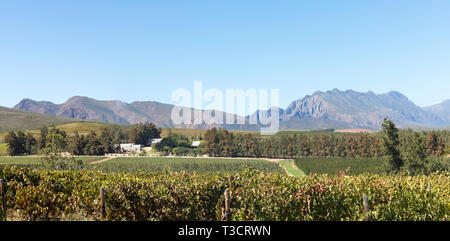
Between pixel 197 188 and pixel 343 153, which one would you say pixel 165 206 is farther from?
pixel 343 153

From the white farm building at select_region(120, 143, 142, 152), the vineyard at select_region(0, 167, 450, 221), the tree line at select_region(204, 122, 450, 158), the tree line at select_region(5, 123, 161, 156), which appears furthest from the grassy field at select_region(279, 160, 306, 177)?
the white farm building at select_region(120, 143, 142, 152)

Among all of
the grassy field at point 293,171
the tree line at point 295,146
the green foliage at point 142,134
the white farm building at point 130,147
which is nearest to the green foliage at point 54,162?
the grassy field at point 293,171

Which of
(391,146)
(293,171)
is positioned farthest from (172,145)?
(391,146)

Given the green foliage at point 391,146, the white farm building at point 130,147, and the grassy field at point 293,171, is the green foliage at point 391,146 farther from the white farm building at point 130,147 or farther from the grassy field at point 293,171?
the white farm building at point 130,147

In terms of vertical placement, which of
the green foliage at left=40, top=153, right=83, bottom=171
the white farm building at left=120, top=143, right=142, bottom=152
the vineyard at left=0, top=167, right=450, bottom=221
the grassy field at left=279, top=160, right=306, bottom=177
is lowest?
the grassy field at left=279, top=160, right=306, bottom=177

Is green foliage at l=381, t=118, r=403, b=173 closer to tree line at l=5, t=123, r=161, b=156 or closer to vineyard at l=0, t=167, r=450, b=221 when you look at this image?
vineyard at l=0, t=167, r=450, b=221

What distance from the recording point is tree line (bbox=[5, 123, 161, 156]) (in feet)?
133

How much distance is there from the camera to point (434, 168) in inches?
2026

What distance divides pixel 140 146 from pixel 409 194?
118 m

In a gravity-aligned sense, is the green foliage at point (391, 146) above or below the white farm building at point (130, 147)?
above

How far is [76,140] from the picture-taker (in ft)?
294

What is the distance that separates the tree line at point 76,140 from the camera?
4044 cm

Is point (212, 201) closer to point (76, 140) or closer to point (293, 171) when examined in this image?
point (293, 171)

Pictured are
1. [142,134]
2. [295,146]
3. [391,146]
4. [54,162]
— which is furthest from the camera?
A: [142,134]
